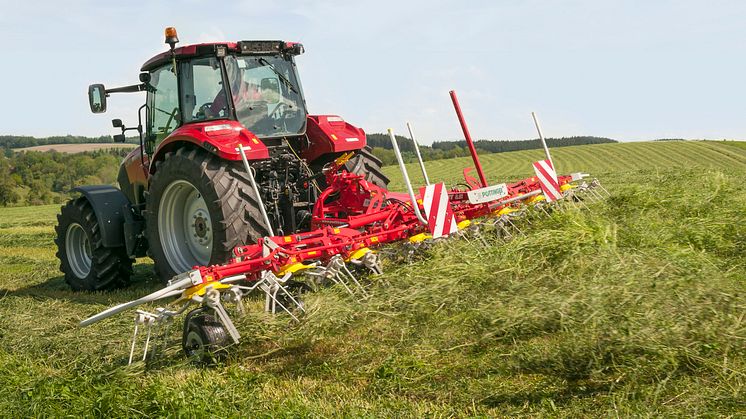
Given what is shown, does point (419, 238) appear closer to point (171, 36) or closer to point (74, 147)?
point (171, 36)

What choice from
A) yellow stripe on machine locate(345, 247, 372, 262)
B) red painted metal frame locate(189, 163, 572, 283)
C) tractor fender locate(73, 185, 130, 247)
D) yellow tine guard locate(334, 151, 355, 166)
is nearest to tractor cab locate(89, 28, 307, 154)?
yellow tine guard locate(334, 151, 355, 166)

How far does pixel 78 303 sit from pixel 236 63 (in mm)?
2653

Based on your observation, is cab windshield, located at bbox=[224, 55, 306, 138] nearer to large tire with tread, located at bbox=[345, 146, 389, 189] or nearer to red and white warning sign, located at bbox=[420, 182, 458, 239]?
large tire with tread, located at bbox=[345, 146, 389, 189]

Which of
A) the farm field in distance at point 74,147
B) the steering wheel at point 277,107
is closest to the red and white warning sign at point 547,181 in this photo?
the steering wheel at point 277,107

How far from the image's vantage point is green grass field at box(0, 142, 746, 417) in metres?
3.12

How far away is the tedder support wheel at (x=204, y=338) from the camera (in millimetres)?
4062

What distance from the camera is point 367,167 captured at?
23.1 feet

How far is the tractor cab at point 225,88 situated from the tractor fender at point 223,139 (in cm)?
30

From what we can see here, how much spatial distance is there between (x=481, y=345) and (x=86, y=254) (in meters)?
5.37

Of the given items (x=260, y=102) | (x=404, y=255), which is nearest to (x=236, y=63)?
(x=260, y=102)

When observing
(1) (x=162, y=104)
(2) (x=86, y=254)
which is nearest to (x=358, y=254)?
(1) (x=162, y=104)

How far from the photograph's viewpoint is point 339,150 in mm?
6699

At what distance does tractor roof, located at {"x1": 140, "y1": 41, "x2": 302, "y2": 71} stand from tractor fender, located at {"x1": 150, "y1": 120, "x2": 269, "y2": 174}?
2.35 feet

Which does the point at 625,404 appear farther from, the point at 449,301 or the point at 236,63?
the point at 236,63
